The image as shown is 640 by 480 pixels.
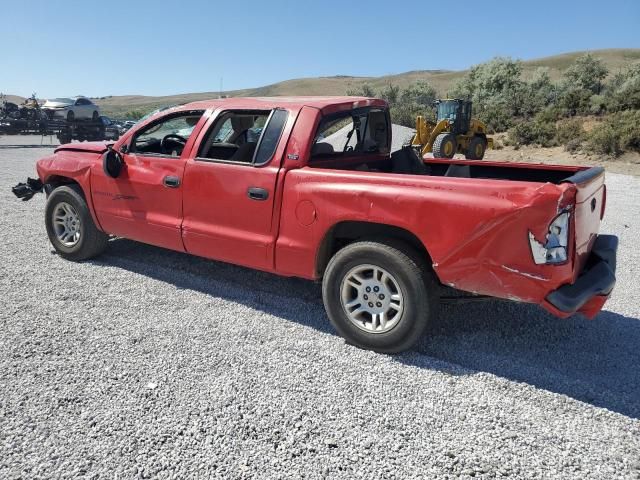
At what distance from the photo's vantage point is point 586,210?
10.5 feet

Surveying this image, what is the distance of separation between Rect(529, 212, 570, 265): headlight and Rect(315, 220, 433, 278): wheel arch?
697 mm

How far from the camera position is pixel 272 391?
3021mm

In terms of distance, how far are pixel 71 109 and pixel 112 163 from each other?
22.7 metres

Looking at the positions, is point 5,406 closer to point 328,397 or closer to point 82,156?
point 328,397

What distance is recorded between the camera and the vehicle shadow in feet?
10.5

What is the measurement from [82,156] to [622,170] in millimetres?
15156

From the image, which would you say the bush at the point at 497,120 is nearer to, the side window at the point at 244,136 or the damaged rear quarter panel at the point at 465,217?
the side window at the point at 244,136

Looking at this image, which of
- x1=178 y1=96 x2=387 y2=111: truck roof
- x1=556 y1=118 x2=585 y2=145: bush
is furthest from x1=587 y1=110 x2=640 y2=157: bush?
x1=178 y1=96 x2=387 y2=111: truck roof

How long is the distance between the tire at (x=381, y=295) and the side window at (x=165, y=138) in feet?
6.92

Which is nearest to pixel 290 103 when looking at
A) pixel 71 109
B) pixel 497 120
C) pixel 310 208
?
pixel 310 208

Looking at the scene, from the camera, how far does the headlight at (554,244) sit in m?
2.85

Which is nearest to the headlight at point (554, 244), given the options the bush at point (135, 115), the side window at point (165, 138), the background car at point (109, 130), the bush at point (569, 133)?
the side window at point (165, 138)

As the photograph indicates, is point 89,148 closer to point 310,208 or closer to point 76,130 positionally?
point 310,208

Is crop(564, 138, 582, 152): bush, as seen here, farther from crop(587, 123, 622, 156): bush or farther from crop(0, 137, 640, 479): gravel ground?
crop(0, 137, 640, 479): gravel ground
